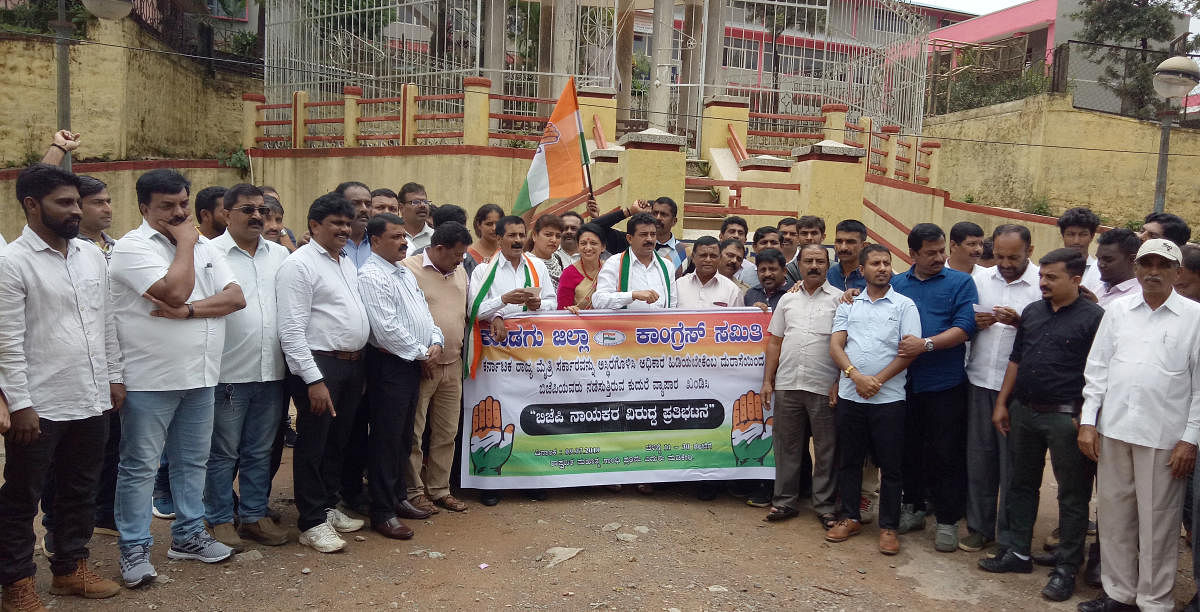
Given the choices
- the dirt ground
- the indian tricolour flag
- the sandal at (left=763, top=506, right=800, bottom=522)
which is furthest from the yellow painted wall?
the dirt ground

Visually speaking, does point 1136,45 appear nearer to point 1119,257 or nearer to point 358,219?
point 1119,257

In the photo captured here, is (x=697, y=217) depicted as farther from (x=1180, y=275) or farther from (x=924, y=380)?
(x=1180, y=275)

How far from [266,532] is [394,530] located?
0.70m

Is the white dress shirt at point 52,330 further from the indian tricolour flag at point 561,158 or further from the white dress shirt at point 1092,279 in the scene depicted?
the white dress shirt at point 1092,279

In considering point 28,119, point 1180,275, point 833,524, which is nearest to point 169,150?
point 28,119

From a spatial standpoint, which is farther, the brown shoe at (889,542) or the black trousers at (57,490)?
the brown shoe at (889,542)

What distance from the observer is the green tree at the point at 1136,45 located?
20.2 meters

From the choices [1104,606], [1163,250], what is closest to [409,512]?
[1104,606]

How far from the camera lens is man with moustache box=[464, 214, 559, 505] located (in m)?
5.77

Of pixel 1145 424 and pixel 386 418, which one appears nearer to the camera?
pixel 1145 424

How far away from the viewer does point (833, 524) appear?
18.3ft

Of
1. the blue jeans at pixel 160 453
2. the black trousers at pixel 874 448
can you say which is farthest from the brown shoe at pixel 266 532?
the black trousers at pixel 874 448

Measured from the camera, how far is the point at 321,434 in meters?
4.96

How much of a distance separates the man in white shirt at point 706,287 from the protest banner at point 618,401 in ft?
0.77
